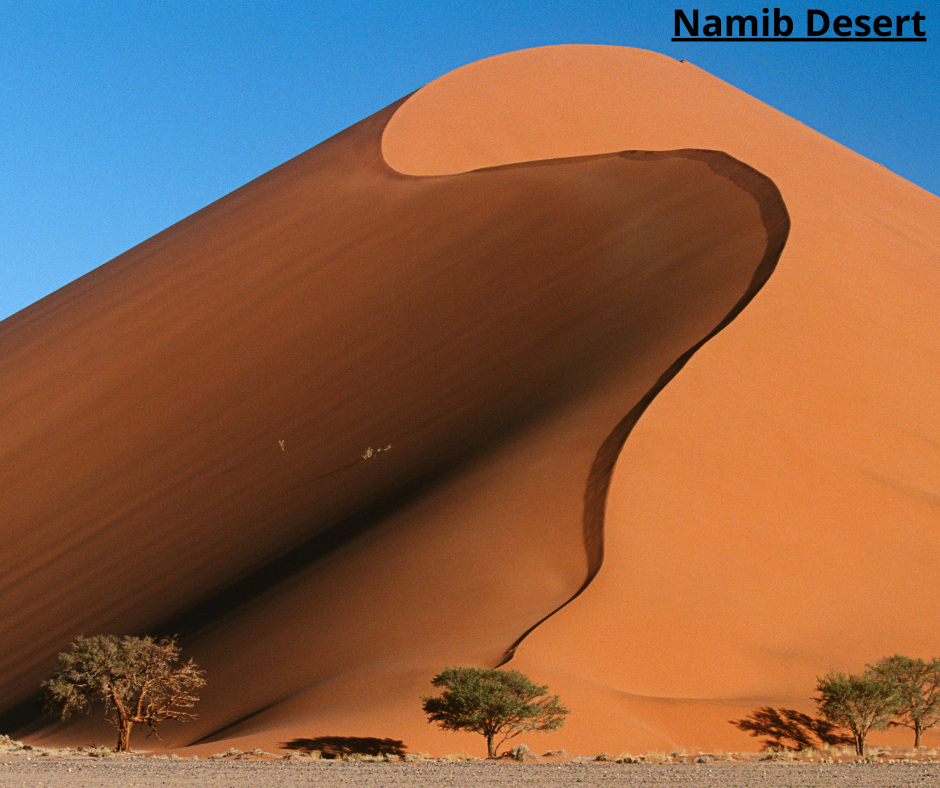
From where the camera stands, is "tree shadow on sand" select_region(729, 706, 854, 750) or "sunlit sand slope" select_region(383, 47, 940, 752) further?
"sunlit sand slope" select_region(383, 47, 940, 752)

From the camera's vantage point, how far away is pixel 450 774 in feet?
33.9

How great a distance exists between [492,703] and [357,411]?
1100cm

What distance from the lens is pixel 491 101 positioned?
33.7 meters

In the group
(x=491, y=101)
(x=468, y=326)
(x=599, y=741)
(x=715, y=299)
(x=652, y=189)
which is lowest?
(x=599, y=741)

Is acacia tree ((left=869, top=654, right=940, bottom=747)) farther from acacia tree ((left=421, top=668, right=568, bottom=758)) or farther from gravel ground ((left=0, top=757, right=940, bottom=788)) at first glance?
acacia tree ((left=421, top=668, right=568, bottom=758))

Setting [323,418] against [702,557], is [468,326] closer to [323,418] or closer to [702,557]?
[323,418]

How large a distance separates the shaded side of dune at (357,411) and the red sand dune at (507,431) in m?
0.08

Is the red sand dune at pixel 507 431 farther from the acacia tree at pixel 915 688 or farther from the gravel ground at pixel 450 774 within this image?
the gravel ground at pixel 450 774

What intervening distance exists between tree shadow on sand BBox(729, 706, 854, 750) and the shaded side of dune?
284 cm

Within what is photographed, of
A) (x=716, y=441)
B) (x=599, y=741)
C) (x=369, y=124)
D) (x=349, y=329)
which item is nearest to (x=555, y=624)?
(x=599, y=741)

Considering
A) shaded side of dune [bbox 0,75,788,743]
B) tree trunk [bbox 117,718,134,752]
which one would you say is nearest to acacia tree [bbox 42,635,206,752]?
tree trunk [bbox 117,718,134,752]

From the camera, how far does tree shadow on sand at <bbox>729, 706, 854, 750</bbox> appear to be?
12.7 meters

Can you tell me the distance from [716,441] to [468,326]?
8216 mm

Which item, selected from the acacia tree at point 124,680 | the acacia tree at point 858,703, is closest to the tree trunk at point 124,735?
the acacia tree at point 124,680
